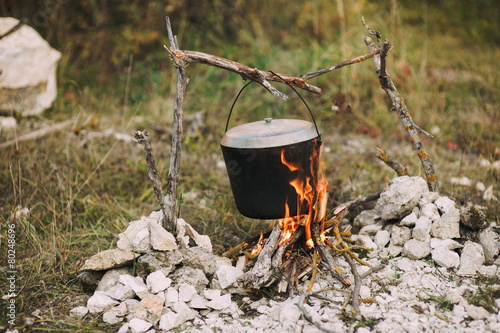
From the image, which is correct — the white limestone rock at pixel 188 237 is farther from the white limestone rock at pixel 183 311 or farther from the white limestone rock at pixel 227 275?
the white limestone rock at pixel 183 311

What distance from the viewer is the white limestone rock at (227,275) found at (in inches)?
96.1

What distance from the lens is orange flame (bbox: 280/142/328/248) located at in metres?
2.49

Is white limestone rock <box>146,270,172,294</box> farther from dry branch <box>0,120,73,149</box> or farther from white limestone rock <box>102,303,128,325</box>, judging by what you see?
dry branch <box>0,120,73,149</box>

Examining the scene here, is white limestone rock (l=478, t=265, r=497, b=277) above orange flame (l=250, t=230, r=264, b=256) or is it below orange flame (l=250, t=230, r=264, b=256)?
below

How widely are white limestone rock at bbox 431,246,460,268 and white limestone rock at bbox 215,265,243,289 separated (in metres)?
1.17

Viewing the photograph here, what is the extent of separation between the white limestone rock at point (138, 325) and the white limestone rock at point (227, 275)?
1.55ft

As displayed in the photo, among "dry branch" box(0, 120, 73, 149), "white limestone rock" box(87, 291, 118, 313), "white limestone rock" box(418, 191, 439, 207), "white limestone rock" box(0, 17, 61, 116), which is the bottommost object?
"white limestone rock" box(87, 291, 118, 313)

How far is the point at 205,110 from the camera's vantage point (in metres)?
4.80

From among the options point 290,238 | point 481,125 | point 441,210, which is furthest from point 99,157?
point 481,125

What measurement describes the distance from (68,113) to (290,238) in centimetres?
350

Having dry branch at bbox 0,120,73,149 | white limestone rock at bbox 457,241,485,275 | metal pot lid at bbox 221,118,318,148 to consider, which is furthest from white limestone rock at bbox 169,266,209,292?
dry branch at bbox 0,120,73,149

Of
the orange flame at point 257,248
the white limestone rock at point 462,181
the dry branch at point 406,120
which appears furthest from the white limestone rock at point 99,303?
the white limestone rock at point 462,181

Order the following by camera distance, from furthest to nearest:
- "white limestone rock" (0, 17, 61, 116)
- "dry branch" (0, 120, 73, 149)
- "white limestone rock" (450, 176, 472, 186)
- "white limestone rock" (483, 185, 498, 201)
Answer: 1. "white limestone rock" (0, 17, 61, 116)
2. "dry branch" (0, 120, 73, 149)
3. "white limestone rock" (450, 176, 472, 186)
4. "white limestone rock" (483, 185, 498, 201)

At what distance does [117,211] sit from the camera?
10.7 feet
